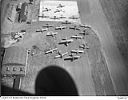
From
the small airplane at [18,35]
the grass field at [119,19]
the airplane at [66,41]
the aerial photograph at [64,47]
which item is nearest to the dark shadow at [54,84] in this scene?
the aerial photograph at [64,47]

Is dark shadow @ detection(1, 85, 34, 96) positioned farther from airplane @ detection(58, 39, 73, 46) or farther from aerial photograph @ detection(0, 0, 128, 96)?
airplane @ detection(58, 39, 73, 46)

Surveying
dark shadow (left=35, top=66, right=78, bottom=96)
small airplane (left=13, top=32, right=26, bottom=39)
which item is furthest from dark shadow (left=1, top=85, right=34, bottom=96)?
small airplane (left=13, top=32, right=26, bottom=39)

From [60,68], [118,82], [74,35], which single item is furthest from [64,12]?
[118,82]

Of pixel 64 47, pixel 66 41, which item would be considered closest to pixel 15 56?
pixel 64 47

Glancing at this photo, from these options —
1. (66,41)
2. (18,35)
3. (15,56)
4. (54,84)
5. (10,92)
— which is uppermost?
(18,35)

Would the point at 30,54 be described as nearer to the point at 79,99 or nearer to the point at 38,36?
the point at 38,36

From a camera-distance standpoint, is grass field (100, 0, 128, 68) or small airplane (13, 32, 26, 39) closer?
grass field (100, 0, 128, 68)

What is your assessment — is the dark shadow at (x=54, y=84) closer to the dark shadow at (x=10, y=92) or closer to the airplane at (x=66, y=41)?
the dark shadow at (x=10, y=92)

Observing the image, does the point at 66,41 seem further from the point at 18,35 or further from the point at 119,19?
the point at 119,19
